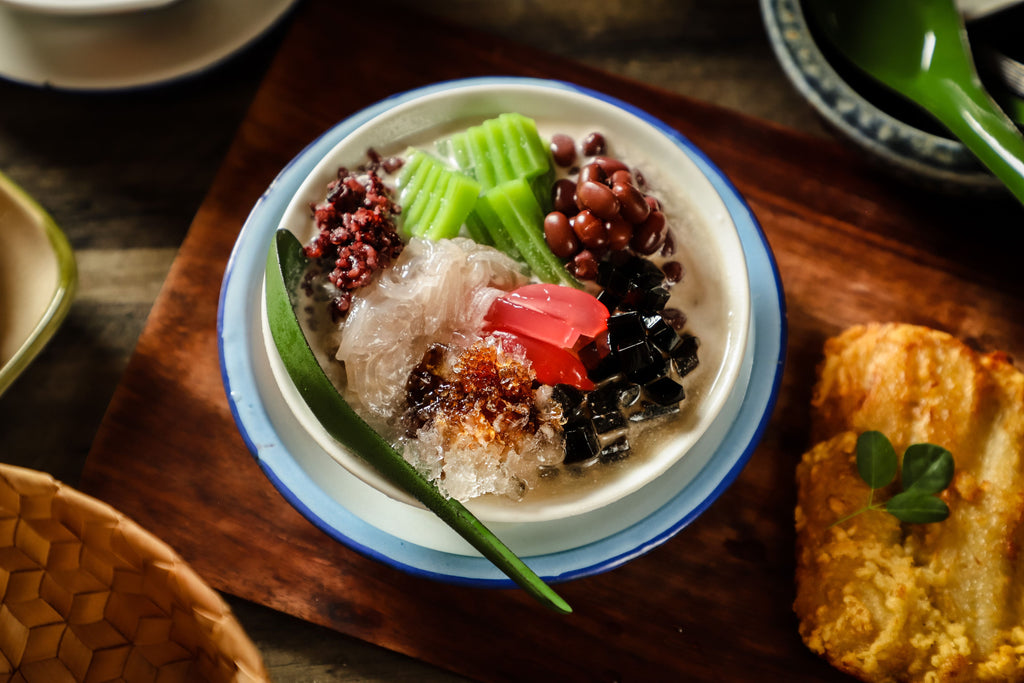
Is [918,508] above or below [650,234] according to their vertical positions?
below

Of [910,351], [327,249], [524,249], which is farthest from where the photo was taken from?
[910,351]

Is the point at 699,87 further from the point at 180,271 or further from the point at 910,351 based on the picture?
the point at 180,271

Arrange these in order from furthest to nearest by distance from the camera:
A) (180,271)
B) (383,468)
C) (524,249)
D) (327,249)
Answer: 1. (180,271)
2. (524,249)
3. (327,249)
4. (383,468)

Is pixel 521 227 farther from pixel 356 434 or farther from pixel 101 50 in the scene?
pixel 101 50

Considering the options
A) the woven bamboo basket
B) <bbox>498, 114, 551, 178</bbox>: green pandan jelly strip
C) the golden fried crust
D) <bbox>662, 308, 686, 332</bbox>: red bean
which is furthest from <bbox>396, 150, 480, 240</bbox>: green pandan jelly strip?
the golden fried crust

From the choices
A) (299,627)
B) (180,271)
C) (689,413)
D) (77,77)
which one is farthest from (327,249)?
(77,77)

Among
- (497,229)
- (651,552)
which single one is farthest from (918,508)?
(497,229)

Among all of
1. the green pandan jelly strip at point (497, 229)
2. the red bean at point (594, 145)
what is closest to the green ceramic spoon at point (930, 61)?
the red bean at point (594, 145)
